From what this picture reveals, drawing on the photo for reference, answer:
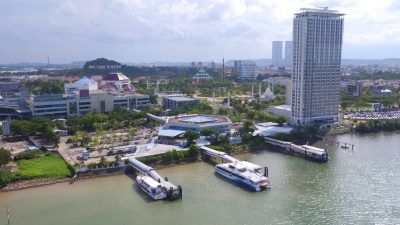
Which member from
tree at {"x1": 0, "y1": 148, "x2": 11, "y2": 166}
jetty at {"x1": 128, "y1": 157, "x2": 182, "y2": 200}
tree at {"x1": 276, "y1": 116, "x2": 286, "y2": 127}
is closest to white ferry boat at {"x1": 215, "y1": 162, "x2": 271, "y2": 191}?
jetty at {"x1": 128, "y1": 157, "x2": 182, "y2": 200}

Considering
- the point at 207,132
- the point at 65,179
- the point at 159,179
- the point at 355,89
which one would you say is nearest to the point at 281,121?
the point at 207,132

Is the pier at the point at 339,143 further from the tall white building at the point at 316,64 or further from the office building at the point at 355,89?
the office building at the point at 355,89

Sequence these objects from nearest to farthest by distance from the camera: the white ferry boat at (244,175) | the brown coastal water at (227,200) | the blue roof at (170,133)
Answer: the brown coastal water at (227,200)
the white ferry boat at (244,175)
the blue roof at (170,133)

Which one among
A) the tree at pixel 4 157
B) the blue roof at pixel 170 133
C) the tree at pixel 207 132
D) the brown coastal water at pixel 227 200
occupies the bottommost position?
the brown coastal water at pixel 227 200

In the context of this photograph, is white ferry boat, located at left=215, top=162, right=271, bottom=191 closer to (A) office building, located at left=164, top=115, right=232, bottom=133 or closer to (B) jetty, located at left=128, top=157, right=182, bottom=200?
(B) jetty, located at left=128, top=157, right=182, bottom=200

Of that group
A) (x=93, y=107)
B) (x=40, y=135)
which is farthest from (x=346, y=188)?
(x=93, y=107)

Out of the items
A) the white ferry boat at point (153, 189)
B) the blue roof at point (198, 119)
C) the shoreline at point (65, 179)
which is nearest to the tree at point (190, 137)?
the shoreline at point (65, 179)

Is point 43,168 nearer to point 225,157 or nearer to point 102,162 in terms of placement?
point 102,162
